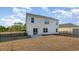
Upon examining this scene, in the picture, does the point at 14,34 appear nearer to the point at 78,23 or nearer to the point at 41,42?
the point at 41,42

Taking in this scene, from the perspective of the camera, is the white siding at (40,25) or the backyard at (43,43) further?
the white siding at (40,25)

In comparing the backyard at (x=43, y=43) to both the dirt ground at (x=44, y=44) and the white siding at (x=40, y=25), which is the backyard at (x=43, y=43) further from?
the white siding at (x=40, y=25)

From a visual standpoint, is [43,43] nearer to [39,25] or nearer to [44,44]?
[44,44]

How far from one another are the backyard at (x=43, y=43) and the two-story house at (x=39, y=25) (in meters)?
0.25

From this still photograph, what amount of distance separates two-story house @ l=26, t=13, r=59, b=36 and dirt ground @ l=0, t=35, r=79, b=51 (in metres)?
0.25

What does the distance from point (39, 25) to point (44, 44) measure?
897 millimetres

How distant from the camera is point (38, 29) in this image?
14.4 meters

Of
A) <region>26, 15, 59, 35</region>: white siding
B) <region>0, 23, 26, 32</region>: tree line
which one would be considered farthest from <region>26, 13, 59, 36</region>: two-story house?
<region>0, 23, 26, 32</region>: tree line

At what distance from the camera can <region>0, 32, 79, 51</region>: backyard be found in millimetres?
14219

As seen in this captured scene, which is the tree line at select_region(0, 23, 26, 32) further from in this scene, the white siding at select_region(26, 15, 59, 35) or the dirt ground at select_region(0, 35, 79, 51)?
the dirt ground at select_region(0, 35, 79, 51)

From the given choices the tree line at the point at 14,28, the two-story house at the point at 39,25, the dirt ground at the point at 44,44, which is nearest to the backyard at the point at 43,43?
the dirt ground at the point at 44,44

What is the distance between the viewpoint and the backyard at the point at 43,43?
1422cm
